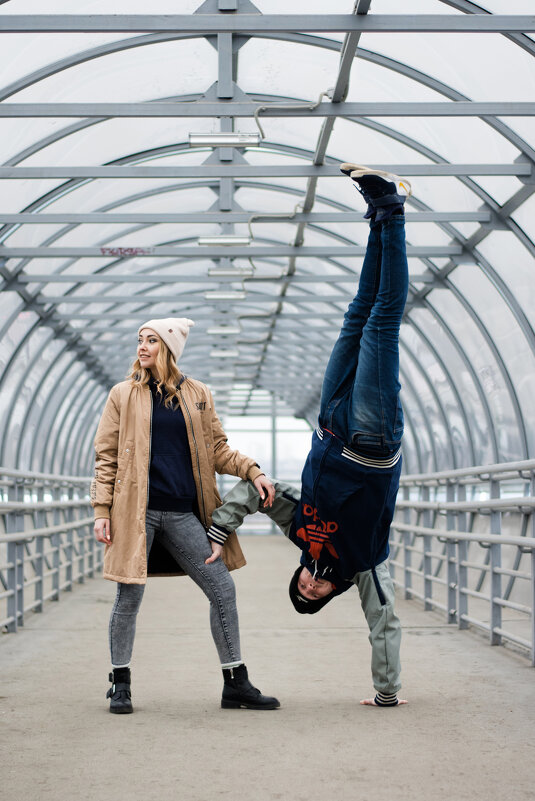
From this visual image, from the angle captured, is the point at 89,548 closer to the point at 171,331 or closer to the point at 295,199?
the point at 295,199

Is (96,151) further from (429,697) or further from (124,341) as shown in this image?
(429,697)

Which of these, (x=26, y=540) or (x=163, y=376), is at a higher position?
(x=163, y=376)

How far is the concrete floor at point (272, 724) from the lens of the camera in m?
2.82

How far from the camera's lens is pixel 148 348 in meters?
3.88

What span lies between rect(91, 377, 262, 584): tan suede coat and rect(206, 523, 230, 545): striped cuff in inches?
3.5

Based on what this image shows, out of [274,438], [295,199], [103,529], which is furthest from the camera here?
[274,438]

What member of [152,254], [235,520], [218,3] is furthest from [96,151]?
[235,520]

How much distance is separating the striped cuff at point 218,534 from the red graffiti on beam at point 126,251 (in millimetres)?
6968

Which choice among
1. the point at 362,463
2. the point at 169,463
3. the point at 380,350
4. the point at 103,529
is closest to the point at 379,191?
the point at 380,350

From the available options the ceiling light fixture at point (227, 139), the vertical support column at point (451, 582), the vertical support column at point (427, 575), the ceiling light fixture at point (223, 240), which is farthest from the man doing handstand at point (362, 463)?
the ceiling light fixture at point (223, 240)

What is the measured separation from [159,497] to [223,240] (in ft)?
21.7

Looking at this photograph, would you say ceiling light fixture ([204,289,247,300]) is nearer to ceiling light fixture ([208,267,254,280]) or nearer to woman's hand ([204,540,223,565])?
ceiling light fixture ([208,267,254,280])

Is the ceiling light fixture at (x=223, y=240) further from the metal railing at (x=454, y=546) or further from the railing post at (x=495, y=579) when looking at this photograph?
the railing post at (x=495, y=579)

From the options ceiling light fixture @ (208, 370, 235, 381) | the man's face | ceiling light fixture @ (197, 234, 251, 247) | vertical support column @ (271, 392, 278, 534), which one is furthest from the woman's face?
vertical support column @ (271, 392, 278, 534)
